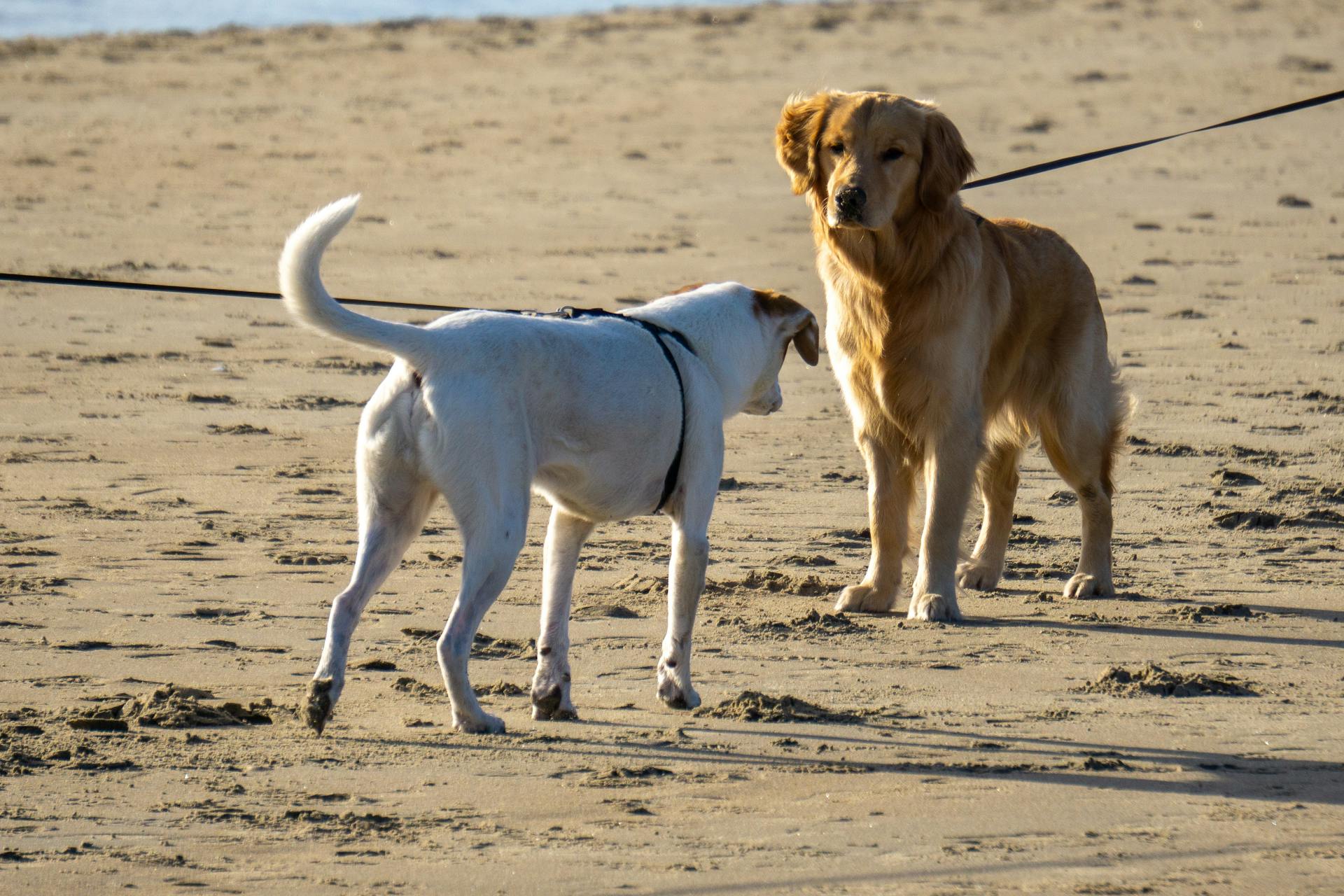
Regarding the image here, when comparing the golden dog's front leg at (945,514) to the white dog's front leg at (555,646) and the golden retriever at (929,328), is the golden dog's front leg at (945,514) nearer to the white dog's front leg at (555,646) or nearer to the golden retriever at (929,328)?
the golden retriever at (929,328)

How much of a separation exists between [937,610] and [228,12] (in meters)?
49.6

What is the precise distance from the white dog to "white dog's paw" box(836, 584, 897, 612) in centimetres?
152

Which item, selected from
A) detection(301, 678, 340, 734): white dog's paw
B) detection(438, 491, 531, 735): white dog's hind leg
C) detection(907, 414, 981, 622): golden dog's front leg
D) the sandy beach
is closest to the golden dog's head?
detection(907, 414, 981, 622): golden dog's front leg

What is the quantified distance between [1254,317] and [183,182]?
34.7 ft

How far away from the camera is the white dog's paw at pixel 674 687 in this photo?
541 cm

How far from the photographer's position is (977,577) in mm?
7504

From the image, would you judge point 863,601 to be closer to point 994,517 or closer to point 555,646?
point 994,517

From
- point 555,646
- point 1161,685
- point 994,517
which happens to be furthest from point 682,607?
point 994,517

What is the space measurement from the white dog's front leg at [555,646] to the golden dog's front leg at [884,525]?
1.85 m

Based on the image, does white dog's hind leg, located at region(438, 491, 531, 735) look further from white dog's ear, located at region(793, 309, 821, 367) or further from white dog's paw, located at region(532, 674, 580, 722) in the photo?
white dog's ear, located at region(793, 309, 821, 367)

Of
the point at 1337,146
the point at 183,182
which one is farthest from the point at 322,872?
the point at 1337,146

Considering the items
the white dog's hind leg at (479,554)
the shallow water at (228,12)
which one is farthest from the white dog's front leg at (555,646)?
the shallow water at (228,12)

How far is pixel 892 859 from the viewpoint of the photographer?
4184mm

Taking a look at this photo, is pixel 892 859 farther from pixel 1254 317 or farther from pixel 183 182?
pixel 183 182
